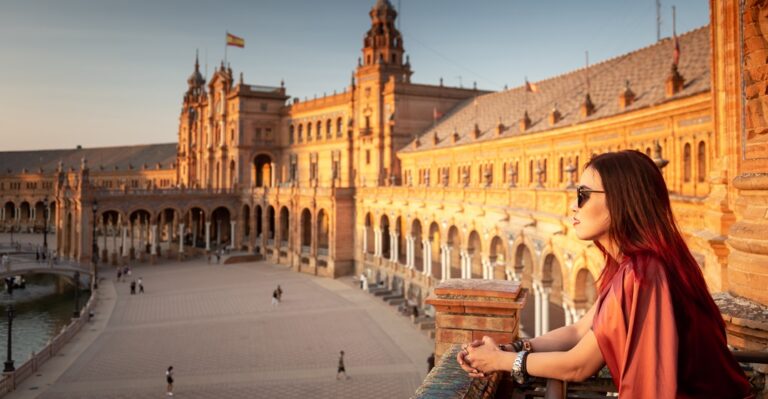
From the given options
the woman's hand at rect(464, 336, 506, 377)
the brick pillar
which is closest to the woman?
the woman's hand at rect(464, 336, 506, 377)

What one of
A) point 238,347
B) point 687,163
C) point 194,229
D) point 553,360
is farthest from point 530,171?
point 194,229

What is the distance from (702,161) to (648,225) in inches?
963

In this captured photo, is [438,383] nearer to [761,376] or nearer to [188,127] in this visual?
[761,376]

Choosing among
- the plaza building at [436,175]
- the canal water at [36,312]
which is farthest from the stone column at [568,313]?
the canal water at [36,312]

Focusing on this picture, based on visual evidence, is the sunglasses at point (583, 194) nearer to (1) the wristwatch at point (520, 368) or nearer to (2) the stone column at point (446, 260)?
(1) the wristwatch at point (520, 368)

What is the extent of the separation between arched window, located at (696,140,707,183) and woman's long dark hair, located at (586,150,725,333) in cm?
2386

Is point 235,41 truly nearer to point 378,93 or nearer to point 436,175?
point 378,93

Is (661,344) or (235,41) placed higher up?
(235,41)

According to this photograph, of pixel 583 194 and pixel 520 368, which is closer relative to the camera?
pixel 583 194

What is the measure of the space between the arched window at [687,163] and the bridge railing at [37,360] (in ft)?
97.9

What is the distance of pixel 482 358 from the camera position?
3.80 m

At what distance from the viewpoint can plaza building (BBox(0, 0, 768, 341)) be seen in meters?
9.81

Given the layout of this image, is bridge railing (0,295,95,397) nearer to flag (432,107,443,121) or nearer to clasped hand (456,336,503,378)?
clasped hand (456,336,503,378)

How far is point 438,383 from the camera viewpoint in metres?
4.28
